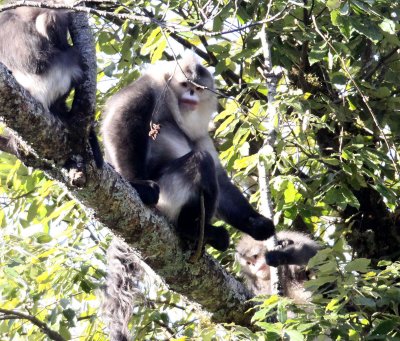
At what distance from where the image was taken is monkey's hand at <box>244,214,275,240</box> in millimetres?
5164

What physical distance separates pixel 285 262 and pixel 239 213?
0.60 meters

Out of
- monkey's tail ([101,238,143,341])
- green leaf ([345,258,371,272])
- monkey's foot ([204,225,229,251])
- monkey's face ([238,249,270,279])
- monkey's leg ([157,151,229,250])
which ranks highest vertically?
green leaf ([345,258,371,272])

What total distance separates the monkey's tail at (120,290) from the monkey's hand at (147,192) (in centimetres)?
34

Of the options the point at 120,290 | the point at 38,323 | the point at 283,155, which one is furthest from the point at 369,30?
the point at 38,323

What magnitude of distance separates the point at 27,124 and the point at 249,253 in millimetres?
3607

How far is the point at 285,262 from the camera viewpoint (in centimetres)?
566

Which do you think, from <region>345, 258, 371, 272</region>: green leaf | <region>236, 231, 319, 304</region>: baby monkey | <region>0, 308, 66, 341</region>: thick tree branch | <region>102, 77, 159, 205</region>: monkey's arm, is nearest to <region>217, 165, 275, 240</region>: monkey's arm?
<region>236, 231, 319, 304</region>: baby monkey

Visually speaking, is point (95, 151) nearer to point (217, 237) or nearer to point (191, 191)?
point (191, 191)

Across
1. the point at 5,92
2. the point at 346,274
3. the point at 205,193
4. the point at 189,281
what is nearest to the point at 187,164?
the point at 205,193

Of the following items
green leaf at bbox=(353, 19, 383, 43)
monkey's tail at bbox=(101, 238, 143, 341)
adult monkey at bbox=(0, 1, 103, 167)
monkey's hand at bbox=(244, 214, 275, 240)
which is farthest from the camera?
monkey's hand at bbox=(244, 214, 275, 240)

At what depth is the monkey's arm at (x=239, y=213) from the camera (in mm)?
5215

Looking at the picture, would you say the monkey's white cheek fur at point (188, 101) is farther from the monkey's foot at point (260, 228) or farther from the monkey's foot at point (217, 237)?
the monkey's foot at point (217, 237)

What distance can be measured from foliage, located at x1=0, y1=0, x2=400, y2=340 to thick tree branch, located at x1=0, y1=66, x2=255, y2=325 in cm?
23

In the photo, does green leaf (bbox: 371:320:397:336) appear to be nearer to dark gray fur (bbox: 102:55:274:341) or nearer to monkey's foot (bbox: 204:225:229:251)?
dark gray fur (bbox: 102:55:274:341)
